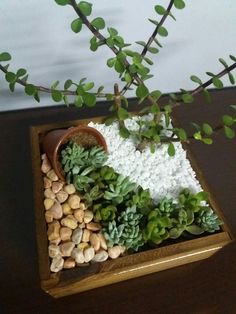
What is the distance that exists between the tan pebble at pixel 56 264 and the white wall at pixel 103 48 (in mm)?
383

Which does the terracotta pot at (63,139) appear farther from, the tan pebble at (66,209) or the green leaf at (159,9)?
the green leaf at (159,9)

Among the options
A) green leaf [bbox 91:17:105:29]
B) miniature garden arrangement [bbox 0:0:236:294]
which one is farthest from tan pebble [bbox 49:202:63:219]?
green leaf [bbox 91:17:105:29]

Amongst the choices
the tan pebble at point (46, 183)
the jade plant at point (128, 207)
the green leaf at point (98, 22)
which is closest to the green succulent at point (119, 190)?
the jade plant at point (128, 207)

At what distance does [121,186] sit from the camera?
1.74 feet

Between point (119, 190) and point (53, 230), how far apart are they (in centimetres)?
12

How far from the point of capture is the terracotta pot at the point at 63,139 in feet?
1.80

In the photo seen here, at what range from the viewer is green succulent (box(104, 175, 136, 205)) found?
20.6 inches

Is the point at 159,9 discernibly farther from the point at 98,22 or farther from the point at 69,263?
the point at 69,263

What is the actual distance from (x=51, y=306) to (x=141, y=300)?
0.14 m

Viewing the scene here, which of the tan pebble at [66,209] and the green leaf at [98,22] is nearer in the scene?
the green leaf at [98,22]

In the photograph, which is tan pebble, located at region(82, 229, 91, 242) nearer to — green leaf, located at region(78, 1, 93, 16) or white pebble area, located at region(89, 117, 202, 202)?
white pebble area, located at region(89, 117, 202, 202)

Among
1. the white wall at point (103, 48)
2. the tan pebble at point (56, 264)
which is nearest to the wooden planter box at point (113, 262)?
the tan pebble at point (56, 264)

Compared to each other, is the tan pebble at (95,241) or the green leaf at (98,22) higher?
the green leaf at (98,22)

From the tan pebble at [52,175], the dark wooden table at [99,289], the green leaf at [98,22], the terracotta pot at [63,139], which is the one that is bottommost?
the dark wooden table at [99,289]
